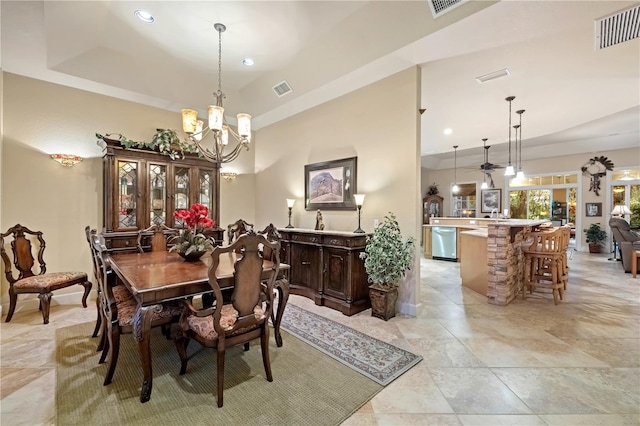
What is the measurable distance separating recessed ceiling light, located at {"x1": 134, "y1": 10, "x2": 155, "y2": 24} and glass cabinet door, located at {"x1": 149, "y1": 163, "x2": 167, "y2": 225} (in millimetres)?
1874

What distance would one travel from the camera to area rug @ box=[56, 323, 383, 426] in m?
1.72

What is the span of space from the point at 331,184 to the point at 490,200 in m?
8.03

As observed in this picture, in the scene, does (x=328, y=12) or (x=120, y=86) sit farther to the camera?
(x=120, y=86)

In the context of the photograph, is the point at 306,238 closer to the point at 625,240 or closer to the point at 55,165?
the point at 55,165

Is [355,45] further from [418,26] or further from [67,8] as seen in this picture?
[67,8]

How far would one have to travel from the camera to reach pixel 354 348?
102 inches

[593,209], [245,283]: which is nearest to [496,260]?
[245,283]

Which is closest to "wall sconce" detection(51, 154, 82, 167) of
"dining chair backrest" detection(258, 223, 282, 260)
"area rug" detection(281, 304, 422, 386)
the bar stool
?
"dining chair backrest" detection(258, 223, 282, 260)

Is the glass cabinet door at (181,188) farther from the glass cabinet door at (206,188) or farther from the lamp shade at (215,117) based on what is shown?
the lamp shade at (215,117)

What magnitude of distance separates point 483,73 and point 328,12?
2295mm

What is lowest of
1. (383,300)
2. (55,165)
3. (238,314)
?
(383,300)

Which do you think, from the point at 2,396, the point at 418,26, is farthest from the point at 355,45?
the point at 2,396

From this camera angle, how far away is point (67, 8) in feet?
9.86

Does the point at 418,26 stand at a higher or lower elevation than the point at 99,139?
higher
